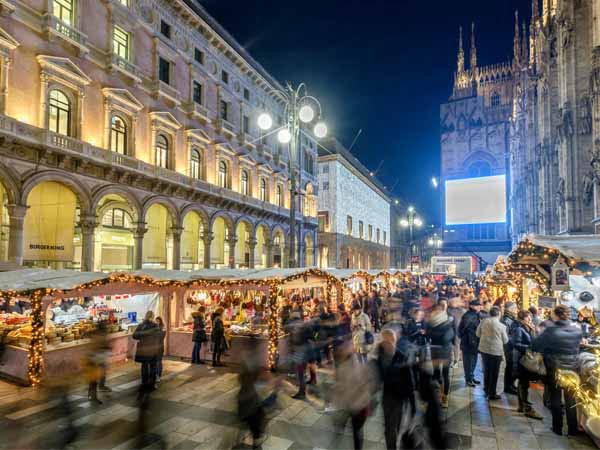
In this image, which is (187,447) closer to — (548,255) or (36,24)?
(548,255)

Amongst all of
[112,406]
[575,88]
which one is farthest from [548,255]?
[575,88]

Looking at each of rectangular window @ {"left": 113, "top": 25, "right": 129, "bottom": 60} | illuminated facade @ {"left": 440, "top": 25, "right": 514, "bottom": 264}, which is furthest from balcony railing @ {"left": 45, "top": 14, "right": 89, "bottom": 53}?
illuminated facade @ {"left": 440, "top": 25, "right": 514, "bottom": 264}

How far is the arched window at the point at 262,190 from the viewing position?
3298 centimetres

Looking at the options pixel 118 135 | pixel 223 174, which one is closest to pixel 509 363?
pixel 118 135

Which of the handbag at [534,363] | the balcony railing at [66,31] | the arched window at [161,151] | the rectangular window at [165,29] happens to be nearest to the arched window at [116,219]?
the arched window at [161,151]

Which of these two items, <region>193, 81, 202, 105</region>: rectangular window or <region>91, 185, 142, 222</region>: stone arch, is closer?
<region>91, 185, 142, 222</region>: stone arch

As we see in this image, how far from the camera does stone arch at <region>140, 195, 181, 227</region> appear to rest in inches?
816

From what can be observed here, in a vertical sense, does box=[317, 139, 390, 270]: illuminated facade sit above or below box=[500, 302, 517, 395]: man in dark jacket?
above

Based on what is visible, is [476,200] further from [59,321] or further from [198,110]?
[59,321]

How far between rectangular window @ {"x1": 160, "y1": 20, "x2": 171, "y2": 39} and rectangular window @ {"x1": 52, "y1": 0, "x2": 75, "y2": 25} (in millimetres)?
6182

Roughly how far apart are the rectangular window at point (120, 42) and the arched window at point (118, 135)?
11.2 ft

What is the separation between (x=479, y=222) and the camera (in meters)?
61.4

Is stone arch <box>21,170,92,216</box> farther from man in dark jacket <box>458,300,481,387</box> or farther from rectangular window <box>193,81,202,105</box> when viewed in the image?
man in dark jacket <box>458,300,481,387</box>

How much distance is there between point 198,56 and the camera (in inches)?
1046
